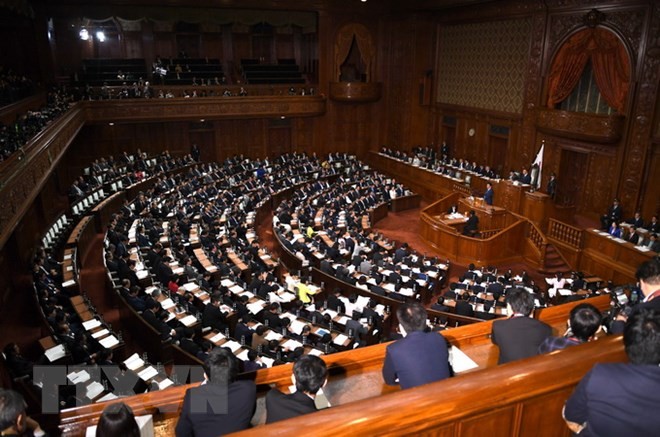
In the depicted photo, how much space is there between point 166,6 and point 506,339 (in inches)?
887

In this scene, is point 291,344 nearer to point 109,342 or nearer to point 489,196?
point 109,342

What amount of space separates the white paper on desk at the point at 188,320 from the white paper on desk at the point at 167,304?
67 cm

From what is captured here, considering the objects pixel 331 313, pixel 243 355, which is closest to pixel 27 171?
pixel 243 355

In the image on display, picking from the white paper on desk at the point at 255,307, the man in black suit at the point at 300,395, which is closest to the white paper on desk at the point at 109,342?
the white paper on desk at the point at 255,307

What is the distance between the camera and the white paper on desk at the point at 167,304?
9.92 metres

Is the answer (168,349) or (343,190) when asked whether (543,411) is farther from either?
(343,190)

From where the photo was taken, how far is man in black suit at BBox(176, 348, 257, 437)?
2.64 metres

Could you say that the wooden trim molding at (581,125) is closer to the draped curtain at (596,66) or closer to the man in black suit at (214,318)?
the draped curtain at (596,66)

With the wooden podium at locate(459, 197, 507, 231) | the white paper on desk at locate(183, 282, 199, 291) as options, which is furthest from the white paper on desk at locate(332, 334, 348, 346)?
the wooden podium at locate(459, 197, 507, 231)

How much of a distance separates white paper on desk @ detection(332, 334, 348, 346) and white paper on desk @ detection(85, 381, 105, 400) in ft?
12.5

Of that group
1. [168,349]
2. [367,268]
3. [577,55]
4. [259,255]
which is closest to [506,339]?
[168,349]

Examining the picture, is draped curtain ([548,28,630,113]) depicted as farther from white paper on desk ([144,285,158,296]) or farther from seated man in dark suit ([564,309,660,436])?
seated man in dark suit ([564,309,660,436])

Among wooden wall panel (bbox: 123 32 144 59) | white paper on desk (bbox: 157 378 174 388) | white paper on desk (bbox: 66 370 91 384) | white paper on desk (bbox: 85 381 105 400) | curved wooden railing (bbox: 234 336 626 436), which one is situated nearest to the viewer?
curved wooden railing (bbox: 234 336 626 436)

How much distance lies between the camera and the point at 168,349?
853 cm
